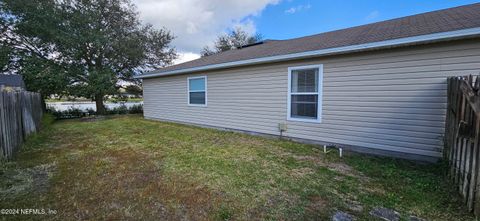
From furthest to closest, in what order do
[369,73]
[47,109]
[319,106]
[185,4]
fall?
[47,109] < [185,4] < [319,106] < [369,73]

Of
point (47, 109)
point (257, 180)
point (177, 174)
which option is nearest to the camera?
point (257, 180)

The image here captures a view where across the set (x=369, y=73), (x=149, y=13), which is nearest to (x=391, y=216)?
(x=369, y=73)

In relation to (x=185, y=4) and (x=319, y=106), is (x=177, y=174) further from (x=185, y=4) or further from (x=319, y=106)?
(x=185, y=4)

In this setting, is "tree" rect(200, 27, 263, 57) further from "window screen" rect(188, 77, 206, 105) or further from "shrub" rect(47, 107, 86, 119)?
"window screen" rect(188, 77, 206, 105)

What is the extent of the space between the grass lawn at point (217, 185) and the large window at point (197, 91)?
3868mm

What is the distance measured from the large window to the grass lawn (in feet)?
12.7

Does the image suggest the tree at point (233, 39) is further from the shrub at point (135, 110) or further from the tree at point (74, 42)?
the shrub at point (135, 110)

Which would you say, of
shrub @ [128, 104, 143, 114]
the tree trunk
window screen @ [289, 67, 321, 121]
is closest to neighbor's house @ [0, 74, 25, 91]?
the tree trunk

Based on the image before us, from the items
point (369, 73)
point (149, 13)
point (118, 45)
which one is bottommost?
point (369, 73)

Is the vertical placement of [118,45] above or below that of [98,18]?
below

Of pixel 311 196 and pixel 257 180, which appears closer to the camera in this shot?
pixel 311 196

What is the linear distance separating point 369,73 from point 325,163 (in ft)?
7.13

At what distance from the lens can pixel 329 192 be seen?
306cm

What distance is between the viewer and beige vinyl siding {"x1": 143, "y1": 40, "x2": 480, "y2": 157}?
13.3 ft
